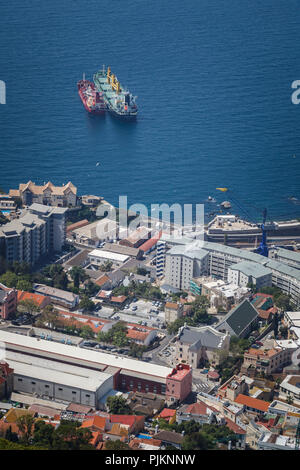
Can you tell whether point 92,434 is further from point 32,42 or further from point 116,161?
point 32,42

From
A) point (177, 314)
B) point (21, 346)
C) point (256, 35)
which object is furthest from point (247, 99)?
point (21, 346)

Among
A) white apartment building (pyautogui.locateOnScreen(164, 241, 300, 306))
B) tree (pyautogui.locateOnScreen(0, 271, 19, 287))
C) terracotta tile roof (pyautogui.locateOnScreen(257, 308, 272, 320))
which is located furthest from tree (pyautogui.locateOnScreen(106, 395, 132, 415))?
white apartment building (pyautogui.locateOnScreen(164, 241, 300, 306))

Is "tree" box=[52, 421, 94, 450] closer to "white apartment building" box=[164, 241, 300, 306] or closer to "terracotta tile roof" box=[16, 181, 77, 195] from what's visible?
"white apartment building" box=[164, 241, 300, 306]

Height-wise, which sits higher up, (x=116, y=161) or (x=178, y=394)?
(x=116, y=161)

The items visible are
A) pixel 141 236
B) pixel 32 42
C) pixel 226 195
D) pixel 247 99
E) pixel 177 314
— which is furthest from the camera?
pixel 32 42

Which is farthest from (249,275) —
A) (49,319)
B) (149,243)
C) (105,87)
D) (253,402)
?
(105,87)
